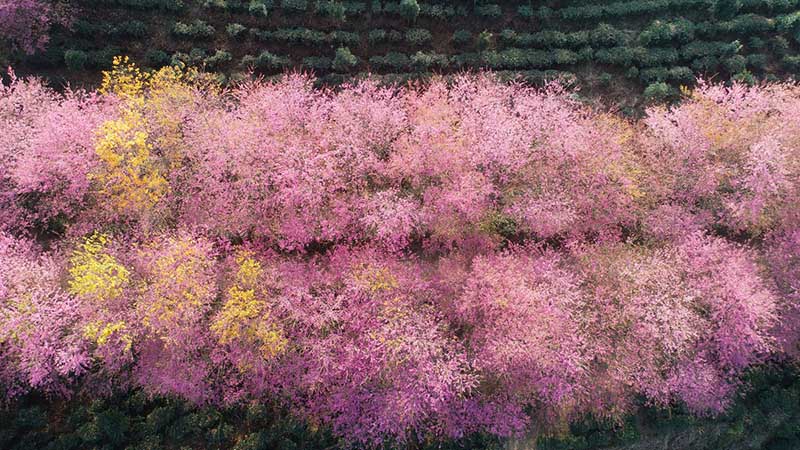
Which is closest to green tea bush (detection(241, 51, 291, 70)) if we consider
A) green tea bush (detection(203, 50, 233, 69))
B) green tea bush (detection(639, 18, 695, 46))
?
green tea bush (detection(203, 50, 233, 69))

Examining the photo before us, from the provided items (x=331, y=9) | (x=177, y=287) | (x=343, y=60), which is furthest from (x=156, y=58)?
(x=177, y=287)

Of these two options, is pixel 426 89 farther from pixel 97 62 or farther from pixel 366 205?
pixel 97 62

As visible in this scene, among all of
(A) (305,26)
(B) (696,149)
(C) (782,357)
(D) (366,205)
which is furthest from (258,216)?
(C) (782,357)

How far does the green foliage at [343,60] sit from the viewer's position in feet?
82.1

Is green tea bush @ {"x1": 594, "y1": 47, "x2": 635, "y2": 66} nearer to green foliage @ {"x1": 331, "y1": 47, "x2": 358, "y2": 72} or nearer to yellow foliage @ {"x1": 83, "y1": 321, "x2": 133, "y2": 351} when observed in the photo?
green foliage @ {"x1": 331, "y1": 47, "x2": 358, "y2": 72}

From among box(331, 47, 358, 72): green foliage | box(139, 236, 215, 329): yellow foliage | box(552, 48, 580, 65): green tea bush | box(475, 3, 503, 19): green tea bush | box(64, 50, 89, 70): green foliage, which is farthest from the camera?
box(475, 3, 503, 19): green tea bush

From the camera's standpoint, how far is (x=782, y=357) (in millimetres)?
23359

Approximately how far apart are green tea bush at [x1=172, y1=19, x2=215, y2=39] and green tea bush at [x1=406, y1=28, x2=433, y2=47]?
1015cm

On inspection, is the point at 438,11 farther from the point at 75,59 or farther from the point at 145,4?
the point at 75,59

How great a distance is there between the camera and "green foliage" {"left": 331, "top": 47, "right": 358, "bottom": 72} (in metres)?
25.0

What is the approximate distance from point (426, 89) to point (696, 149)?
13.1 metres

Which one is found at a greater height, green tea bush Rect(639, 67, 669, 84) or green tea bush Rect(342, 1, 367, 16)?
green tea bush Rect(342, 1, 367, 16)

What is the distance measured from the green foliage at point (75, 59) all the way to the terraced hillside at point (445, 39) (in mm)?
50

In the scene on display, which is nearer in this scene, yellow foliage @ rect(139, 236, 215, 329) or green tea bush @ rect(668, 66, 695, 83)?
yellow foliage @ rect(139, 236, 215, 329)
